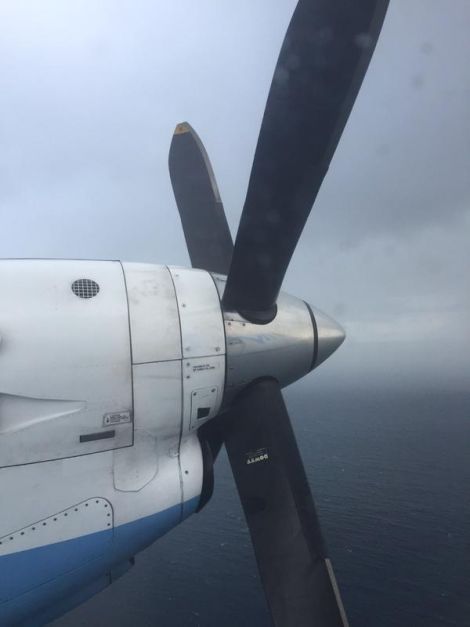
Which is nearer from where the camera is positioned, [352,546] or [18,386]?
[18,386]

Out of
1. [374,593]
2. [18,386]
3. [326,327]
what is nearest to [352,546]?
[374,593]

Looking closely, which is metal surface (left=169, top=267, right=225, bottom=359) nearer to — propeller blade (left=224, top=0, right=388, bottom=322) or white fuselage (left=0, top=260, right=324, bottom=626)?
white fuselage (left=0, top=260, right=324, bottom=626)

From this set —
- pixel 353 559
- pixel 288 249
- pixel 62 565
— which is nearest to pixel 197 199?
pixel 288 249

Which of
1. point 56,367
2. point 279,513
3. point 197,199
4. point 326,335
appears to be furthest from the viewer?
point 197,199

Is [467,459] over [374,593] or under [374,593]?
over

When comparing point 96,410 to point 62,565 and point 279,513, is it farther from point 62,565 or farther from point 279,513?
point 279,513

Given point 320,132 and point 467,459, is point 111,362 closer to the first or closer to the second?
point 320,132
